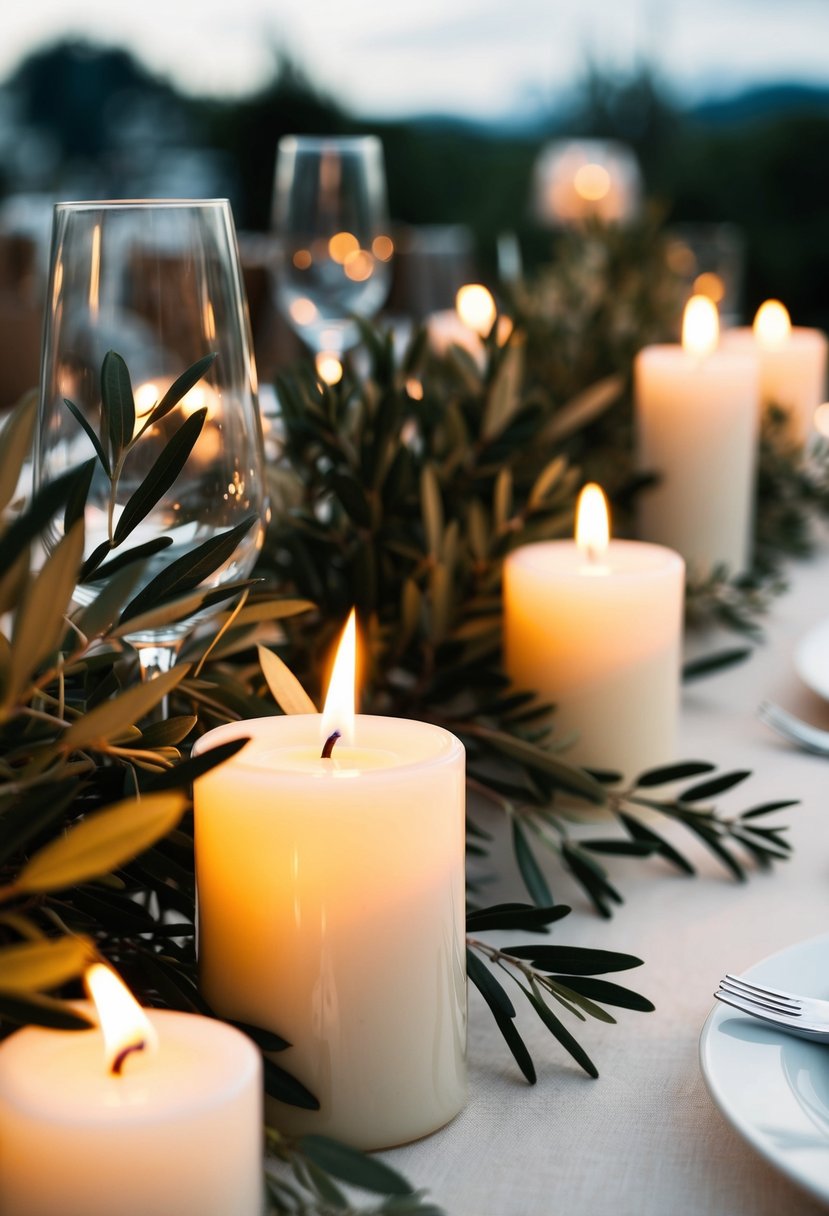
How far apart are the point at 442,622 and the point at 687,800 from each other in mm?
154

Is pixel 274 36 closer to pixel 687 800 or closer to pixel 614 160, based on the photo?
pixel 614 160

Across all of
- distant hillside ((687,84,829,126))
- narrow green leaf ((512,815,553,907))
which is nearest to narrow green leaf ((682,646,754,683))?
narrow green leaf ((512,815,553,907))

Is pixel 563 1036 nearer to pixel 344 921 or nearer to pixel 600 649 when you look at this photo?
pixel 344 921

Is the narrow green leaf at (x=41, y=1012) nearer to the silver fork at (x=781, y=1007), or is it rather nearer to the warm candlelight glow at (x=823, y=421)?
the silver fork at (x=781, y=1007)

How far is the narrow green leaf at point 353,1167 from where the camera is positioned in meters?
0.32

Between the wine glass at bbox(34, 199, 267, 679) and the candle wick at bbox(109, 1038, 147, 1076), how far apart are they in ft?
0.72

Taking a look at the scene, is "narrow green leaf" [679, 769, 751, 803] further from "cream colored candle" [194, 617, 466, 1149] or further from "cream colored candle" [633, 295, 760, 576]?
"cream colored candle" [633, 295, 760, 576]

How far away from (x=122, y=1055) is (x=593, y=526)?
44 centimetres

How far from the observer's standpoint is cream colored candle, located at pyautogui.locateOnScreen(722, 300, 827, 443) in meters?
1.27

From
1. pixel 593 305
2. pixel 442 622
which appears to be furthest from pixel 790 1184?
pixel 593 305

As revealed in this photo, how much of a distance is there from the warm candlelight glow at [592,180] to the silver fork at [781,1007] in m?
6.08

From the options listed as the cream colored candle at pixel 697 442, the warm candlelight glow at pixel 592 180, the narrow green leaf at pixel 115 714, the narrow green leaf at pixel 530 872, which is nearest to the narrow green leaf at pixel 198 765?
the narrow green leaf at pixel 115 714

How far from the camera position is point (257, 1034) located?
404 mm

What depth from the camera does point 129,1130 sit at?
31cm
